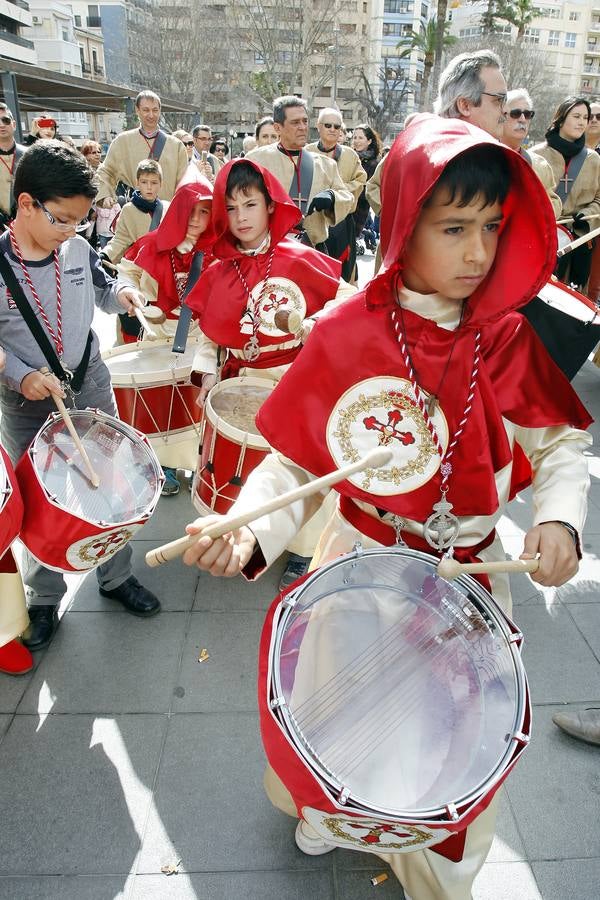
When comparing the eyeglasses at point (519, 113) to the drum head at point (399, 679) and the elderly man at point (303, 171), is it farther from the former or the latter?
the drum head at point (399, 679)

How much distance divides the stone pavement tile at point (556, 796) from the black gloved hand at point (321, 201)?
13.7 ft

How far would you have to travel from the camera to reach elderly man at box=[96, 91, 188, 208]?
5555 millimetres

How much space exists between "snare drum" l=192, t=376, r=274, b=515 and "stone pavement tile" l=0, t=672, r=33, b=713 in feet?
3.40

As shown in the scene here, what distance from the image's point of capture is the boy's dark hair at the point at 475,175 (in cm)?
126

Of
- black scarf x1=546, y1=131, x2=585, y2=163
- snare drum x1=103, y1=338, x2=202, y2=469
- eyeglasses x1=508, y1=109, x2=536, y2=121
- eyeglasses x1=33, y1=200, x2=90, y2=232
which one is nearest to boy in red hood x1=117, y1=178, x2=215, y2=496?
snare drum x1=103, y1=338, x2=202, y2=469

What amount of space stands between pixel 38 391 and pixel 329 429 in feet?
4.35

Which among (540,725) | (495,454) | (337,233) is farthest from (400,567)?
(337,233)

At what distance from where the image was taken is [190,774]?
2131 mm

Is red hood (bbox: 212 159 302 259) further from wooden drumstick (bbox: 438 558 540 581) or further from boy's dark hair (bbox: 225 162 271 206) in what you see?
wooden drumstick (bbox: 438 558 540 581)

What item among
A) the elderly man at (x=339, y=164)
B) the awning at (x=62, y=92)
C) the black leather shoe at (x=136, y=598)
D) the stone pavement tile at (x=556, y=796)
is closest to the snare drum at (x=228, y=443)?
the black leather shoe at (x=136, y=598)

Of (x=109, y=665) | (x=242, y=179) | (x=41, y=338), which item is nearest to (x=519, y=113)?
(x=242, y=179)

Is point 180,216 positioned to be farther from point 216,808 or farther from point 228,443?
point 216,808

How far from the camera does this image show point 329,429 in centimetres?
152

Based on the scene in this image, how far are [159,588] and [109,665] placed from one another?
1.82ft
